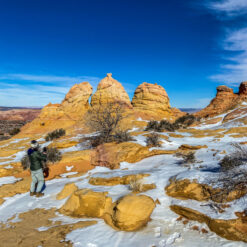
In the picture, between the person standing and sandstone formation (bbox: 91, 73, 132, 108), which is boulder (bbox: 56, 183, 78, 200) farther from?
sandstone formation (bbox: 91, 73, 132, 108)

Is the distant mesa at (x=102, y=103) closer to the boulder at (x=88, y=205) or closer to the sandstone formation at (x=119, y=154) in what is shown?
the sandstone formation at (x=119, y=154)

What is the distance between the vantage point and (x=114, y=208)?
4086mm

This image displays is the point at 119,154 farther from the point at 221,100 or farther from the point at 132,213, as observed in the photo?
the point at 221,100

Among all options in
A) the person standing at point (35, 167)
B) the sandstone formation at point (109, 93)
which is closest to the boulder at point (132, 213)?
the person standing at point (35, 167)

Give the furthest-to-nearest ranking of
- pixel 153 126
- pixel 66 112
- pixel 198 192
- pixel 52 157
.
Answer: pixel 66 112 < pixel 153 126 < pixel 52 157 < pixel 198 192

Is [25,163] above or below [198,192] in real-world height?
below

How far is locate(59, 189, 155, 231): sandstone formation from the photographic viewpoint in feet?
12.2

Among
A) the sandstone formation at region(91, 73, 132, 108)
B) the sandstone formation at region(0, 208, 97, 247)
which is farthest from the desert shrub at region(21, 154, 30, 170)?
the sandstone formation at region(91, 73, 132, 108)

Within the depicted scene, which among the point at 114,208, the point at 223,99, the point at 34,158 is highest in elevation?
the point at 223,99

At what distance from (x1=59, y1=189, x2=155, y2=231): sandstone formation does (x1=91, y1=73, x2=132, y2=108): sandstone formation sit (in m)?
28.5

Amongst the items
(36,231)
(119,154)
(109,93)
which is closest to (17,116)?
(109,93)

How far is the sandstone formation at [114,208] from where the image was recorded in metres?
3.71

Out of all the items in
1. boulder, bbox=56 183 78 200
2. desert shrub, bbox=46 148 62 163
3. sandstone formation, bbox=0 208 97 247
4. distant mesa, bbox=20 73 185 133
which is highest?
distant mesa, bbox=20 73 185 133

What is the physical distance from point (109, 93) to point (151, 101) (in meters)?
8.39
